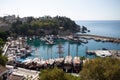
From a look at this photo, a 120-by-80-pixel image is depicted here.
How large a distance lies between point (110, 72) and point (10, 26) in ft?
306

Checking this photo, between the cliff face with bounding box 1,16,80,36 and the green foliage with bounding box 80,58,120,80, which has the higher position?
the green foliage with bounding box 80,58,120,80

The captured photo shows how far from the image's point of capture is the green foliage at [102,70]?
2373cm

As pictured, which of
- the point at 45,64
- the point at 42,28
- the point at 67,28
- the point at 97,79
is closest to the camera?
the point at 97,79

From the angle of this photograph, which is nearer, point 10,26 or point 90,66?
point 90,66

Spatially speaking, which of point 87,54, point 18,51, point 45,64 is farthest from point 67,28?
point 45,64

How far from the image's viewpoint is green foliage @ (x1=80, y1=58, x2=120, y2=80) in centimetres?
2373

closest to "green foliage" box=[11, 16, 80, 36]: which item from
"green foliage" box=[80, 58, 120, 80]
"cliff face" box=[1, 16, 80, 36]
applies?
"cliff face" box=[1, 16, 80, 36]

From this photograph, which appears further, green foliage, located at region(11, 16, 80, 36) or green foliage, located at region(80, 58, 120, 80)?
green foliage, located at region(11, 16, 80, 36)

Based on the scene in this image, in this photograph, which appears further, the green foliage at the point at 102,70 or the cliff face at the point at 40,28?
the cliff face at the point at 40,28

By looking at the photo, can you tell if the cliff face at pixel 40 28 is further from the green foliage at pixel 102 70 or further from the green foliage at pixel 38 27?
the green foliage at pixel 102 70

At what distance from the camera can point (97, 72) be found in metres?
24.5

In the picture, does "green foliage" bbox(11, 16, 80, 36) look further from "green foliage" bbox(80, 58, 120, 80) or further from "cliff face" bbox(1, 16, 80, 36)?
"green foliage" bbox(80, 58, 120, 80)

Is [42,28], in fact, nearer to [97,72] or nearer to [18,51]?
[18,51]

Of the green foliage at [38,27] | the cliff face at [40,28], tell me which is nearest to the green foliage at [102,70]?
the cliff face at [40,28]
